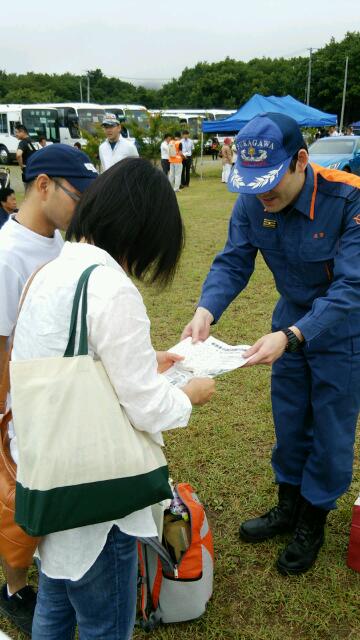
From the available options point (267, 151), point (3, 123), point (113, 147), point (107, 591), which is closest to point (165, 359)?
point (107, 591)

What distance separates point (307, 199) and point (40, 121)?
80.7ft

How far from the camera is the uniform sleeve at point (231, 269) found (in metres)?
2.17

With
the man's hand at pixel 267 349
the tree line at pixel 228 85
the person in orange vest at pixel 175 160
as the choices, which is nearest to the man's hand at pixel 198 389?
the man's hand at pixel 267 349

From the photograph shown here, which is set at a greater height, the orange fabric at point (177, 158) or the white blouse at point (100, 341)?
the white blouse at point (100, 341)

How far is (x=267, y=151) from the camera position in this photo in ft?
5.80

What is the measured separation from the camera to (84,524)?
3.77ft

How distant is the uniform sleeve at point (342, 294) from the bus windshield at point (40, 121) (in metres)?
24.2

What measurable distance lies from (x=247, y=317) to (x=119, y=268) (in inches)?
152

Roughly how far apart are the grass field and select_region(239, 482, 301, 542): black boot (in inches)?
1.9

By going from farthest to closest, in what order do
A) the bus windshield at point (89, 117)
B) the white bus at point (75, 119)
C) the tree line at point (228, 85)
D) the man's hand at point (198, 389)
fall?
the tree line at point (228, 85), the bus windshield at point (89, 117), the white bus at point (75, 119), the man's hand at point (198, 389)

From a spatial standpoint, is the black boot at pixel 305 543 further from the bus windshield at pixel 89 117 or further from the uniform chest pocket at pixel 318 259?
the bus windshield at pixel 89 117

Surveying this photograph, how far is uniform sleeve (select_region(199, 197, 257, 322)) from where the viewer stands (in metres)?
2.17

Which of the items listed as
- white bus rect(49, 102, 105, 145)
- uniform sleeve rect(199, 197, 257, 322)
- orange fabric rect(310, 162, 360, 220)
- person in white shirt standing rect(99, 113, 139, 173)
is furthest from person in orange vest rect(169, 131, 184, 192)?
A: orange fabric rect(310, 162, 360, 220)

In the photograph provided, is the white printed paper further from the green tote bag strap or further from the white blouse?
the green tote bag strap
